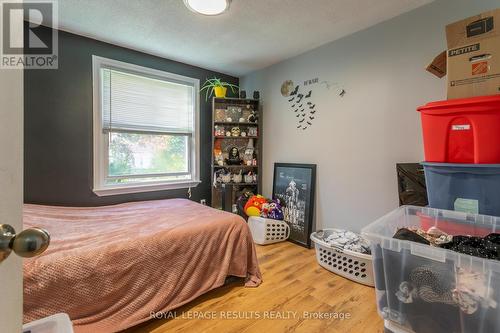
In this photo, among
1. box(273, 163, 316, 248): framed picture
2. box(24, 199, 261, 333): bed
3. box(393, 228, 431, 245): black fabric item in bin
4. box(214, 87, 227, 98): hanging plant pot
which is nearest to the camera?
box(393, 228, 431, 245): black fabric item in bin

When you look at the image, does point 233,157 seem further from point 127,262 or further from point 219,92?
point 127,262

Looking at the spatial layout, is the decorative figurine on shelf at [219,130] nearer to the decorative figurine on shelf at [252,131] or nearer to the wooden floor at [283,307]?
the decorative figurine on shelf at [252,131]

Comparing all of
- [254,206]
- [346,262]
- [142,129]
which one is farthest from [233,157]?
[346,262]

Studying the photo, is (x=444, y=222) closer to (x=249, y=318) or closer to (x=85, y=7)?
(x=249, y=318)

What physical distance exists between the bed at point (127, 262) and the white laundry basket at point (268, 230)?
0.76 m

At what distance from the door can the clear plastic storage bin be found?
1166mm

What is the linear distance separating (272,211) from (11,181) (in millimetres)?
2590

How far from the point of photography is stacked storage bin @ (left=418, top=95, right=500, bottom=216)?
44.1 inches

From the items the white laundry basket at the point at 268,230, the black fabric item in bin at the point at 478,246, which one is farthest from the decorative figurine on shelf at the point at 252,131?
the black fabric item in bin at the point at 478,246

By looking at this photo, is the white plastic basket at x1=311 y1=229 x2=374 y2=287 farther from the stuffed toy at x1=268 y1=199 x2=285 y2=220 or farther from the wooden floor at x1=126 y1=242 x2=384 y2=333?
the stuffed toy at x1=268 y1=199 x2=285 y2=220

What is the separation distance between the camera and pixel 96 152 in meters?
2.54

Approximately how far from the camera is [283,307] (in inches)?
66.7

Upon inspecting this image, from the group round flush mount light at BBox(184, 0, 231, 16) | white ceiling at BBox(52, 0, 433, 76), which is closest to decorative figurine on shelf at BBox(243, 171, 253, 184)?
white ceiling at BBox(52, 0, 433, 76)

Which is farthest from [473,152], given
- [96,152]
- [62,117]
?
[62,117]
